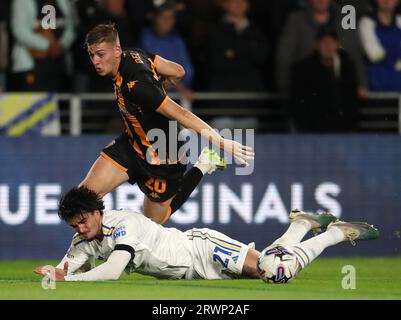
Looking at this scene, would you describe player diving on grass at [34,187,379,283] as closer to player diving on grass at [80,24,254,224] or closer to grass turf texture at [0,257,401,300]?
grass turf texture at [0,257,401,300]

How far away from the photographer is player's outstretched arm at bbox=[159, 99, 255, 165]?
9.87 meters

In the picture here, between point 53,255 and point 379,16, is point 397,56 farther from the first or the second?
point 53,255

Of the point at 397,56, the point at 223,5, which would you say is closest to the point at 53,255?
the point at 223,5

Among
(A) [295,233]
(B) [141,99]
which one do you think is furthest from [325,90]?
(B) [141,99]

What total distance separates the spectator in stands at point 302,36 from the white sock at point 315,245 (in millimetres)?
4503

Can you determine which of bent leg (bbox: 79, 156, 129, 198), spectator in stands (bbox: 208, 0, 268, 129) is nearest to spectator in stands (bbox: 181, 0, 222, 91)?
spectator in stands (bbox: 208, 0, 268, 129)

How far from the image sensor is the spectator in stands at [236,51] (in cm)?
1495

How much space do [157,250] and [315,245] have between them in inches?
51.6

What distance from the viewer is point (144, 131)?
11.3 meters

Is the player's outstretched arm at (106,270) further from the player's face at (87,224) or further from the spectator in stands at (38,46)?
the spectator in stands at (38,46)

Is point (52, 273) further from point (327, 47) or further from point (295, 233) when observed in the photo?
point (327, 47)

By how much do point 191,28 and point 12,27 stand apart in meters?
2.18

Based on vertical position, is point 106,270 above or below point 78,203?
below

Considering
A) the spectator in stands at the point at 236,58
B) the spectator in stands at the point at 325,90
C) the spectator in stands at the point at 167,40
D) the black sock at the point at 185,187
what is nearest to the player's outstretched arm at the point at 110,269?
the black sock at the point at 185,187
